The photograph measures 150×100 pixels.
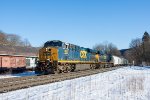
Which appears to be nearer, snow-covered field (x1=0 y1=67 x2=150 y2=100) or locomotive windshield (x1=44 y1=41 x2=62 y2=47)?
snow-covered field (x1=0 y1=67 x2=150 y2=100)

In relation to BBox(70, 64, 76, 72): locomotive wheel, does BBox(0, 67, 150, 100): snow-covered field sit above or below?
below

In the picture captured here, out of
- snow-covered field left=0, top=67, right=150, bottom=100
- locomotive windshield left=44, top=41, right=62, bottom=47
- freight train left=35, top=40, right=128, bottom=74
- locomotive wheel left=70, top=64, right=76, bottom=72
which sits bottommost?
snow-covered field left=0, top=67, right=150, bottom=100

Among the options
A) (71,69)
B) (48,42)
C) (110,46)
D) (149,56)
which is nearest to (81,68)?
(71,69)

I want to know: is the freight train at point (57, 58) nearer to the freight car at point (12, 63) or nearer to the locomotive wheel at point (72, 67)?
the locomotive wheel at point (72, 67)

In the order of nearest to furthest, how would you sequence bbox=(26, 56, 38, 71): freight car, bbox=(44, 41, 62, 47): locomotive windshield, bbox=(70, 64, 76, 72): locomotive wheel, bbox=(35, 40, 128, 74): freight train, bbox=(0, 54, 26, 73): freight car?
bbox=(35, 40, 128, 74): freight train → bbox=(44, 41, 62, 47): locomotive windshield → bbox=(70, 64, 76, 72): locomotive wheel → bbox=(0, 54, 26, 73): freight car → bbox=(26, 56, 38, 71): freight car

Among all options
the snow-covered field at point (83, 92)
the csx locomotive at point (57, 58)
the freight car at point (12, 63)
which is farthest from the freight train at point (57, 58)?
the snow-covered field at point (83, 92)

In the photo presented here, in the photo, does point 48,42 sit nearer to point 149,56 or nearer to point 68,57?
point 68,57

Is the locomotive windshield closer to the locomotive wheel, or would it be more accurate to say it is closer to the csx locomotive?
the csx locomotive

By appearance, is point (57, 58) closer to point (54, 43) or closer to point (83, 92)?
point (54, 43)

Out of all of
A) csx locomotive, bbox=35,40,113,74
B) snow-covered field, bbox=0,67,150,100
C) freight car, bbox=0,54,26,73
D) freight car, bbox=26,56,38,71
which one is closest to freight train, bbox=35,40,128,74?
csx locomotive, bbox=35,40,113,74

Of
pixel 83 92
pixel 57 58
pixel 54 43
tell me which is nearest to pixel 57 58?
pixel 57 58

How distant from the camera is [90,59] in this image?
4222 cm

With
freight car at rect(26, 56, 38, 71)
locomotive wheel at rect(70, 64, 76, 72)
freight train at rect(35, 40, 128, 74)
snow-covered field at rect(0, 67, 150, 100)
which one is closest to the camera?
snow-covered field at rect(0, 67, 150, 100)

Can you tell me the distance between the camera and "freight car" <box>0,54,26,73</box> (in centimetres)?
3503
